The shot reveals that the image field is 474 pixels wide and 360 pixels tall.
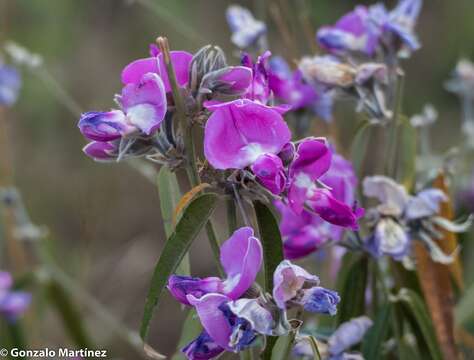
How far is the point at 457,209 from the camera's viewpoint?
1620 millimetres

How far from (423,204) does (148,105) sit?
0.39 m

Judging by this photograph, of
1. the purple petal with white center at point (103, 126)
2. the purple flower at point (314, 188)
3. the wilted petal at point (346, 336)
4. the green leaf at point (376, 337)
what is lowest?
the green leaf at point (376, 337)

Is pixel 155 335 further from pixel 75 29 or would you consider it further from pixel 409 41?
pixel 409 41

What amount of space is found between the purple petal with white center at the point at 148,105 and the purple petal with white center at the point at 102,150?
Result: 42 mm

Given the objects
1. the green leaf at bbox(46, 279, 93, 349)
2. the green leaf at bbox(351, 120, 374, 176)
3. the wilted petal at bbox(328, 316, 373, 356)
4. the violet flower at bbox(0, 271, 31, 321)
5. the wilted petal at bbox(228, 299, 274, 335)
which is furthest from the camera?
the violet flower at bbox(0, 271, 31, 321)

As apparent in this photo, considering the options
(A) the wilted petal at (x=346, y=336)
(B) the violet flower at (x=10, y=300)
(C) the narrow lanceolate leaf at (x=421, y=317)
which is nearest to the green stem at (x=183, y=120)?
(A) the wilted petal at (x=346, y=336)

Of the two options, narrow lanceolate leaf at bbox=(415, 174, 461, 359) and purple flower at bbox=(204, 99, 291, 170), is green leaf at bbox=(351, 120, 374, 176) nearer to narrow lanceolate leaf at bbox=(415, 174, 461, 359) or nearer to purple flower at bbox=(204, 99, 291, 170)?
narrow lanceolate leaf at bbox=(415, 174, 461, 359)

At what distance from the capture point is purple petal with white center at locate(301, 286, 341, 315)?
2.48 feet

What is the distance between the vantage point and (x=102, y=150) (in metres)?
0.83

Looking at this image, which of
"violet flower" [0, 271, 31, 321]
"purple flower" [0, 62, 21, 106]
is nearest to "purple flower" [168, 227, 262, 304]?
"violet flower" [0, 271, 31, 321]

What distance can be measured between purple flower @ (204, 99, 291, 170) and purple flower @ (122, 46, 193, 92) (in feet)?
0.22

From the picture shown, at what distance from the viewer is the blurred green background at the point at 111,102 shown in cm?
264

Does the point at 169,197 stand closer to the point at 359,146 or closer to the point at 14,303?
the point at 359,146

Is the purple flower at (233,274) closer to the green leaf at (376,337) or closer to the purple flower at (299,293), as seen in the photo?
the purple flower at (299,293)
